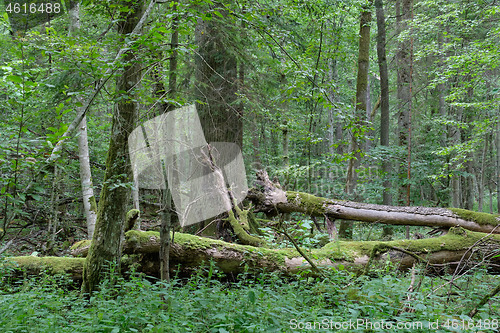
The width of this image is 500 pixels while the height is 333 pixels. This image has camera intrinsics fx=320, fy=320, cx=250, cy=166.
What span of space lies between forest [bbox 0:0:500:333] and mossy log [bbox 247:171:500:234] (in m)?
0.03

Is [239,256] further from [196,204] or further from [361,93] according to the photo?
[361,93]

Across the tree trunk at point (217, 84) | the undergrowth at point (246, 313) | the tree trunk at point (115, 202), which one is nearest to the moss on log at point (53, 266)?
the tree trunk at point (115, 202)

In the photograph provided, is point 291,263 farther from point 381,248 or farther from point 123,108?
point 123,108

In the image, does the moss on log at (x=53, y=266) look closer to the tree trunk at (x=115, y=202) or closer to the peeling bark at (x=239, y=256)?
the peeling bark at (x=239, y=256)

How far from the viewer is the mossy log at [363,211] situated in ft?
20.7

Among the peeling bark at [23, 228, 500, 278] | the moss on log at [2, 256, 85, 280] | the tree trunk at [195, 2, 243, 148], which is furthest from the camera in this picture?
the tree trunk at [195, 2, 243, 148]

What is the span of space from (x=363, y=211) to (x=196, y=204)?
3.71 metres

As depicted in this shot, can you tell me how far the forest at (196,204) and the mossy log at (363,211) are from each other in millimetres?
30

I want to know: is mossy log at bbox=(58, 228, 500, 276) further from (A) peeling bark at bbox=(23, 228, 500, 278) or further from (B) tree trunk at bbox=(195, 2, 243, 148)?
(B) tree trunk at bbox=(195, 2, 243, 148)

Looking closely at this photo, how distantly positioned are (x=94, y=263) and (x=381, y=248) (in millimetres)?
3850

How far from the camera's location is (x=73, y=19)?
6422mm

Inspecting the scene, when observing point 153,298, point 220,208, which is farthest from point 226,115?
point 153,298

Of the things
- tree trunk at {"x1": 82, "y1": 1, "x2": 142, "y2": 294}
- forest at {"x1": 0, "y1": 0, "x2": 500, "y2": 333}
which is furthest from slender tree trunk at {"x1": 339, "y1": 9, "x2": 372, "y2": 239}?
tree trunk at {"x1": 82, "y1": 1, "x2": 142, "y2": 294}

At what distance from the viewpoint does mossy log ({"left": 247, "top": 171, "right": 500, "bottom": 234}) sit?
20.7ft
